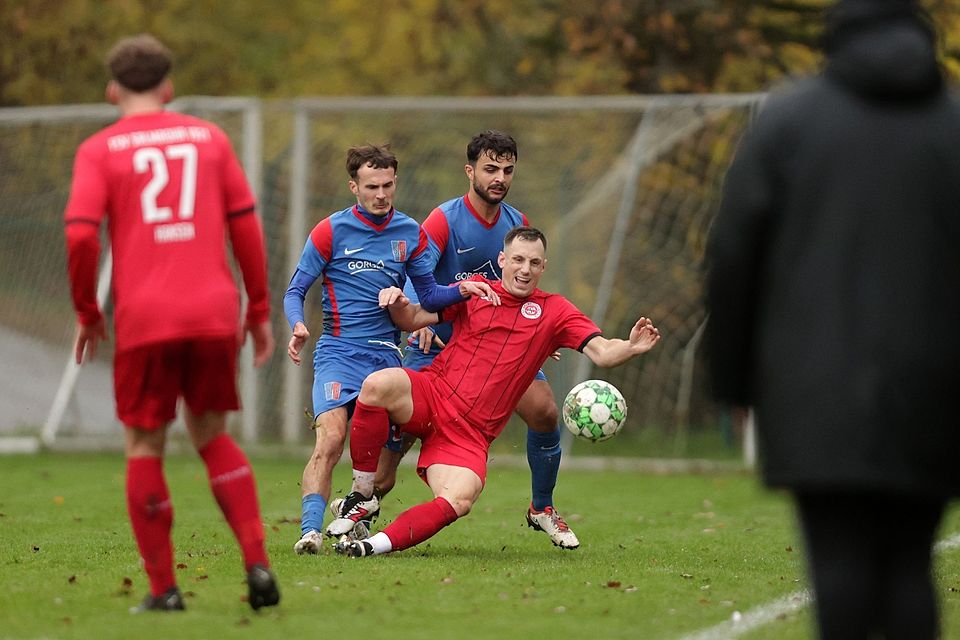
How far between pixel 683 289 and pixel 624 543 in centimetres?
641

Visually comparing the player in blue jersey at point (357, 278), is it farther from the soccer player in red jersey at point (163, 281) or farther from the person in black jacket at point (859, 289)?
the person in black jacket at point (859, 289)

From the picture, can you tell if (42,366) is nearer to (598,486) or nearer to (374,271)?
(598,486)

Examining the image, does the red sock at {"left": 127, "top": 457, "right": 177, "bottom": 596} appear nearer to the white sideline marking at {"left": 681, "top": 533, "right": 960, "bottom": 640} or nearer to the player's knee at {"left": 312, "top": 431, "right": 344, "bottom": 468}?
the white sideline marking at {"left": 681, "top": 533, "right": 960, "bottom": 640}

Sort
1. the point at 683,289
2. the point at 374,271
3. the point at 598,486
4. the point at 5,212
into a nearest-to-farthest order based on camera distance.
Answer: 1. the point at 374,271
2. the point at 598,486
3. the point at 683,289
4. the point at 5,212

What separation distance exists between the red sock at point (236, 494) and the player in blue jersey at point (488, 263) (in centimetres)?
270

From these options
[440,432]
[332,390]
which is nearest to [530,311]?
[440,432]

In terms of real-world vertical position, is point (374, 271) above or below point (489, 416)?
above

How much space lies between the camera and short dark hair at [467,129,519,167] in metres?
8.41

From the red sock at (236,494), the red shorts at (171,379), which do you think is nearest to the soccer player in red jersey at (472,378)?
the red sock at (236,494)

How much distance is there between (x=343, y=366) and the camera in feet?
27.5

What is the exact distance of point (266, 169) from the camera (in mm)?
15523

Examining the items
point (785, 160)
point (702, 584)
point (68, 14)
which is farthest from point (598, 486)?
point (68, 14)

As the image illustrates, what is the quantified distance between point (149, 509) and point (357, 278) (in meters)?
3.00

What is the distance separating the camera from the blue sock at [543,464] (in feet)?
27.7
